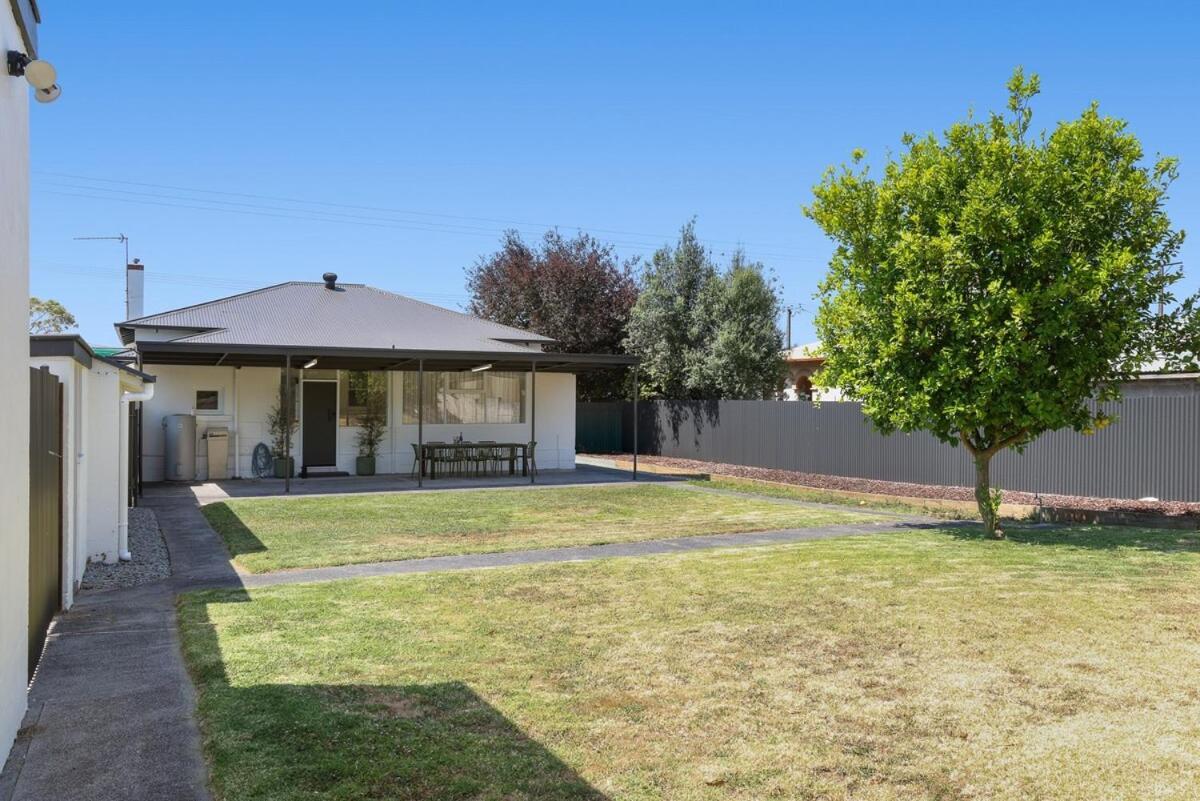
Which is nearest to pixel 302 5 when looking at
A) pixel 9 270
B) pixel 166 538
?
pixel 166 538

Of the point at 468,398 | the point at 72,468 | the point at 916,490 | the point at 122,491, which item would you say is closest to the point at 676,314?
the point at 468,398

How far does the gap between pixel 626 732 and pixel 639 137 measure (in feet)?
70.6

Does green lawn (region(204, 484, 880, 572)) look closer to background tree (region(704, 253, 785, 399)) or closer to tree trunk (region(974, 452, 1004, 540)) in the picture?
tree trunk (region(974, 452, 1004, 540))

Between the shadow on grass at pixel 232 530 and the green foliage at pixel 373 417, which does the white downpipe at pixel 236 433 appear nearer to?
the green foliage at pixel 373 417

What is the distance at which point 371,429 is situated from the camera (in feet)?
65.1

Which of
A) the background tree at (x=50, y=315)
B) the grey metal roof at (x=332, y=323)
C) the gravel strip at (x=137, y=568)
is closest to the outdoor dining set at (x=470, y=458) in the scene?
the grey metal roof at (x=332, y=323)

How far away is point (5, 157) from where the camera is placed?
3.78 meters

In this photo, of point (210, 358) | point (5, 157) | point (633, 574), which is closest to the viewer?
point (5, 157)

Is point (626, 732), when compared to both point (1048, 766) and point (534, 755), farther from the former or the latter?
point (1048, 766)

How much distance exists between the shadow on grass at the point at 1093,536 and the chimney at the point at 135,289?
1947 centimetres

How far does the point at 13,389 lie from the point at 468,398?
55.8 ft

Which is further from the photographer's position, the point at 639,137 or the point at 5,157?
the point at 639,137

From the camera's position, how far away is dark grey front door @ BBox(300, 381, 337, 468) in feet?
63.7

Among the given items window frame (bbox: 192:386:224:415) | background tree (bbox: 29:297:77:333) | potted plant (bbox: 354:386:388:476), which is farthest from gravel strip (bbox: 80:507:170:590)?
background tree (bbox: 29:297:77:333)
